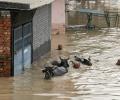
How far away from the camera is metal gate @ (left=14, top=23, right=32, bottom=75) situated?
1733 cm

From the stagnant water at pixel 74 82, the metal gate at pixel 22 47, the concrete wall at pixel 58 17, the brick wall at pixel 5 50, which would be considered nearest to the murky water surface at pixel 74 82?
the stagnant water at pixel 74 82

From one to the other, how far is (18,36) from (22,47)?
66cm

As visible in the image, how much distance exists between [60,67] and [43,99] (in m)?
4.10

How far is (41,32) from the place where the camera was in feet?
72.4

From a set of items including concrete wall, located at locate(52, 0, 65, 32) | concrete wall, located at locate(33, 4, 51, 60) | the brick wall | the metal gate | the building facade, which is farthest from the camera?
concrete wall, located at locate(52, 0, 65, 32)

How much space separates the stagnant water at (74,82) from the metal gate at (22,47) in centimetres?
30

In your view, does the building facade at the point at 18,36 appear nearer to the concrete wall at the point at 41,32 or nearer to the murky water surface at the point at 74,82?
the concrete wall at the point at 41,32

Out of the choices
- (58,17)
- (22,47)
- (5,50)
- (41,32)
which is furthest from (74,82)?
(58,17)

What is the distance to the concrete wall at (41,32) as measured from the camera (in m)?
20.7

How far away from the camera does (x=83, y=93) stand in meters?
14.8

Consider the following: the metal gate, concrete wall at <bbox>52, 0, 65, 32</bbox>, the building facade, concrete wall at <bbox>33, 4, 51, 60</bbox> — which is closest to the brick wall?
the building facade

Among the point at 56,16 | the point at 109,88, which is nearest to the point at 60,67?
the point at 109,88

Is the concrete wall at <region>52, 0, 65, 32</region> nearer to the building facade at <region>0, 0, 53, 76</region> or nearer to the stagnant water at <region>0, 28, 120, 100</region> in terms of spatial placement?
the stagnant water at <region>0, 28, 120, 100</region>

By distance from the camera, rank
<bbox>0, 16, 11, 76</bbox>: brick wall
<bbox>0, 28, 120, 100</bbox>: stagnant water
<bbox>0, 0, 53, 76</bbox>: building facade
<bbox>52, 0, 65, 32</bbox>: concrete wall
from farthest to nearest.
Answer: <bbox>52, 0, 65, 32</bbox>: concrete wall < <bbox>0, 16, 11, 76</bbox>: brick wall < <bbox>0, 0, 53, 76</bbox>: building facade < <bbox>0, 28, 120, 100</bbox>: stagnant water
